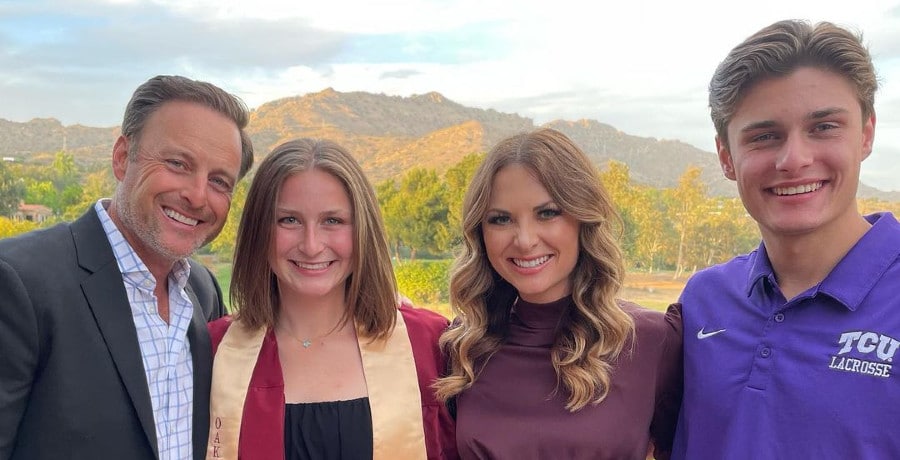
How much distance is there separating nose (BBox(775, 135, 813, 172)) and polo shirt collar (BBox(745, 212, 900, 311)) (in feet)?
1.06

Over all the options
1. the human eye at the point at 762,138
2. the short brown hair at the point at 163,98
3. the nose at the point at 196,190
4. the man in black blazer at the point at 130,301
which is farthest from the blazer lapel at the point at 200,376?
the human eye at the point at 762,138

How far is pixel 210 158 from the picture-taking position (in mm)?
2736

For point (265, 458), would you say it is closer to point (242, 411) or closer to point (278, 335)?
point (242, 411)

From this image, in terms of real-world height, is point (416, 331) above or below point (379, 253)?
below

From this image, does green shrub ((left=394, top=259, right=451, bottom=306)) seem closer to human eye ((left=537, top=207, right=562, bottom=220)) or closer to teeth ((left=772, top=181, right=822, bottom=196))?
human eye ((left=537, top=207, right=562, bottom=220))

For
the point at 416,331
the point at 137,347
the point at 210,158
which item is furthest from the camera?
the point at 416,331

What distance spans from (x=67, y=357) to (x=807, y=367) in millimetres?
2273

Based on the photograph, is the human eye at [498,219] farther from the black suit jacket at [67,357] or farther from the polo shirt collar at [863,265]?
the black suit jacket at [67,357]

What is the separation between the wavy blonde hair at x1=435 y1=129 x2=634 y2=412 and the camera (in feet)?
8.34

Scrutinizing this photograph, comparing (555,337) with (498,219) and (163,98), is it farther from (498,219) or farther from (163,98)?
(163,98)

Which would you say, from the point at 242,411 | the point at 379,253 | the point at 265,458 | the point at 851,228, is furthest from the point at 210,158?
the point at 851,228

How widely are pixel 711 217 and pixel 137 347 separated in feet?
87.6

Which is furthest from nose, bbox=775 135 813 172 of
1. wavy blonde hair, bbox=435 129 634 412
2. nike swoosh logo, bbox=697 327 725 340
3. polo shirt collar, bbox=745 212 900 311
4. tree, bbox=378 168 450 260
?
tree, bbox=378 168 450 260

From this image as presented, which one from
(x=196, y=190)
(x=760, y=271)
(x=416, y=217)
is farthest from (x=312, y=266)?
(x=416, y=217)
